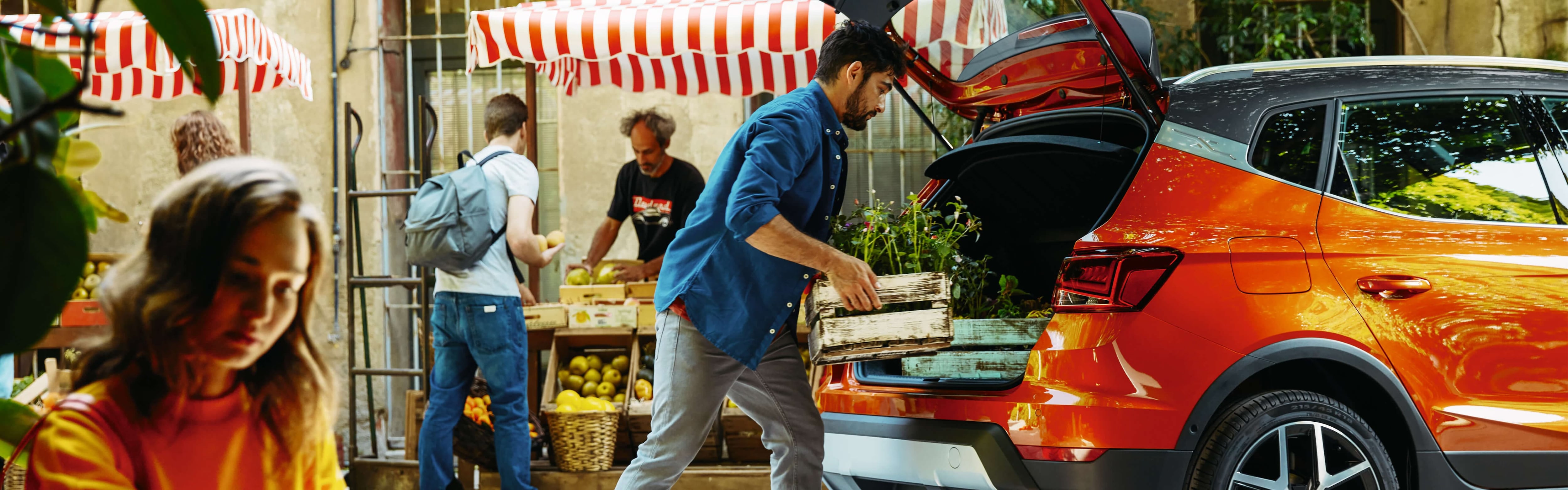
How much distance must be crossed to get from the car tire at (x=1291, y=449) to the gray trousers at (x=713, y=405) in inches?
40.1

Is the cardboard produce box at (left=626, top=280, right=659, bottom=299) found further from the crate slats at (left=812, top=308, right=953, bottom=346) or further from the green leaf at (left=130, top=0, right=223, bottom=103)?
the green leaf at (left=130, top=0, right=223, bottom=103)

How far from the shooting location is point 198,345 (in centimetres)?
116

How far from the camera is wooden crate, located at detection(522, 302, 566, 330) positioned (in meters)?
5.58

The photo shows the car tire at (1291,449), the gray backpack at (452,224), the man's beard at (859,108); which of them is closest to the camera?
the car tire at (1291,449)

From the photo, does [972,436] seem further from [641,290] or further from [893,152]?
[893,152]

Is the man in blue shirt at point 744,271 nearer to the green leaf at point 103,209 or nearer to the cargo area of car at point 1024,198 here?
the cargo area of car at point 1024,198

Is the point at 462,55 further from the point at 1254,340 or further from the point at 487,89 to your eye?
the point at 1254,340

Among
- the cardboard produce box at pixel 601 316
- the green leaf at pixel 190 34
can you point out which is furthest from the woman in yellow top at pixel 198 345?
the cardboard produce box at pixel 601 316

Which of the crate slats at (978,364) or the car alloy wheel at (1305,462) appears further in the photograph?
the crate slats at (978,364)

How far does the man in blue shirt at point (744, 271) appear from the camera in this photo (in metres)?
2.92

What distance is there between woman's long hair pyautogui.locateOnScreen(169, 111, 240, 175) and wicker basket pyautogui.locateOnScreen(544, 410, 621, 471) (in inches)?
72.6

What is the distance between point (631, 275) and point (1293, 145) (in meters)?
3.61

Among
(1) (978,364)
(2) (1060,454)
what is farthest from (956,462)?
(1) (978,364)

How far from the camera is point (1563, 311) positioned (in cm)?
299
